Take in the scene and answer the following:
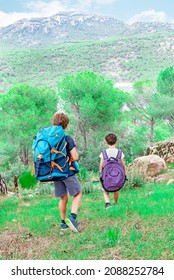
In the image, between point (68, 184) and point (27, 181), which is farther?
point (27, 181)

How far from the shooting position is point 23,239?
467cm

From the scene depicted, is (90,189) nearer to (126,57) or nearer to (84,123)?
(84,123)

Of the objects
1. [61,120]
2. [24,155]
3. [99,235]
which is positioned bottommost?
[99,235]

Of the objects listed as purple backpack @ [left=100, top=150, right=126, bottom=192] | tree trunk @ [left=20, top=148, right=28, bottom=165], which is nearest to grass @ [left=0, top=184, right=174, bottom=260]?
purple backpack @ [left=100, top=150, right=126, bottom=192]

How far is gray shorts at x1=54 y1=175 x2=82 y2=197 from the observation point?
4.75m

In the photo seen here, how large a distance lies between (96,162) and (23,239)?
2258cm

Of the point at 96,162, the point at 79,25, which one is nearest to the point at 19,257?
the point at 96,162

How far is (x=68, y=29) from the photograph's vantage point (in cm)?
10625

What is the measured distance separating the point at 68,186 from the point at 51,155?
1.74ft

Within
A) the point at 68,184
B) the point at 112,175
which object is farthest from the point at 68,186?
the point at 112,175

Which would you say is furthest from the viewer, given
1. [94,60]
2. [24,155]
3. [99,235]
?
[94,60]

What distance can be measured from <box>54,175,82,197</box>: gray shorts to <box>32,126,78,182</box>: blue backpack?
8.6 inches

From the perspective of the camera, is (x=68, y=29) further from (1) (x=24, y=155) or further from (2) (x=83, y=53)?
(1) (x=24, y=155)

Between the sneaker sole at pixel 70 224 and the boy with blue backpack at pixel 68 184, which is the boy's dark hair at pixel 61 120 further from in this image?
the sneaker sole at pixel 70 224
